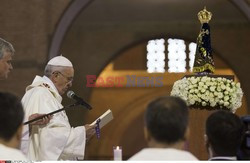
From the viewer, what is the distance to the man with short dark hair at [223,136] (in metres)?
4.32

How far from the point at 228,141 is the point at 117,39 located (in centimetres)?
1186

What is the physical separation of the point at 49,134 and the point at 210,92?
1563mm

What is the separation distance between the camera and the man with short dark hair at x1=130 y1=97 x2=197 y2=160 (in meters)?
3.80

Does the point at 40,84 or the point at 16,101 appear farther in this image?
the point at 40,84

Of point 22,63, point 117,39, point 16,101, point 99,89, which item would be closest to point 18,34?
point 22,63

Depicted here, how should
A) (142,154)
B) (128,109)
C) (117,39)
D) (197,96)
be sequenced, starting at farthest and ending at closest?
(128,109), (117,39), (197,96), (142,154)

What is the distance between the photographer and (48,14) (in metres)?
11.8

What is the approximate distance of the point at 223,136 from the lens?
4.33 m

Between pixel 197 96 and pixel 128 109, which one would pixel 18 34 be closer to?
pixel 197 96

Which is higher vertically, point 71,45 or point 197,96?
point 71,45

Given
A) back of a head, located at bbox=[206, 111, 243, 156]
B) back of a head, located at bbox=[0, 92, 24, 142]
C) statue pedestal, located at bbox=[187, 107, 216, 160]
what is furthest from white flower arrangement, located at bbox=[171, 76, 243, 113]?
back of a head, located at bbox=[0, 92, 24, 142]

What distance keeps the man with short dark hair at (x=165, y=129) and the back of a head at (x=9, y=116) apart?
735 mm

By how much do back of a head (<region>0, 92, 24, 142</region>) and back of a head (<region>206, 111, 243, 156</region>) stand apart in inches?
47.4

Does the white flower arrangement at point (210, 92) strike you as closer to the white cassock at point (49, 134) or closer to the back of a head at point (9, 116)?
the white cassock at point (49, 134)
